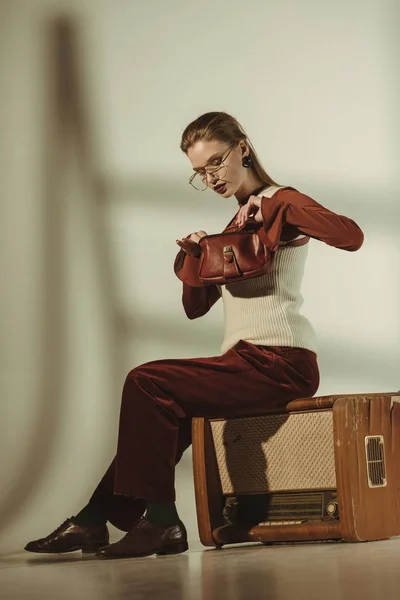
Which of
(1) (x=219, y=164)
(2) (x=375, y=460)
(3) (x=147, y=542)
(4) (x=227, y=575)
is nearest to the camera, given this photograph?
(4) (x=227, y=575)

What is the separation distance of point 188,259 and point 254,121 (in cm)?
130

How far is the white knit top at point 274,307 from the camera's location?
7.72 feet

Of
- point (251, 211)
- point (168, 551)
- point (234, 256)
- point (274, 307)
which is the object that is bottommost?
point (168, 551)

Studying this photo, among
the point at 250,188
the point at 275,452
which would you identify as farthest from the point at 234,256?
the point at 275,452

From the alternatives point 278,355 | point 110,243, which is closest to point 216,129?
point 278,355

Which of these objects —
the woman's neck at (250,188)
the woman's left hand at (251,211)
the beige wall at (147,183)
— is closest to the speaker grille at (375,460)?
the woman's left hand at (251,211)

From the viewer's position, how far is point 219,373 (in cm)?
230

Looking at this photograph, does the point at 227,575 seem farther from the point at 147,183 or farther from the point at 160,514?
the point at 147,183

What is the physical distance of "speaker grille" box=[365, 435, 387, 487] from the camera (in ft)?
7.22

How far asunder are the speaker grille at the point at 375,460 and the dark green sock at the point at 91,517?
0.61m

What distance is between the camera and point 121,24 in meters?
3.66

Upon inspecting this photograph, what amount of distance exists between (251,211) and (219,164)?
→ 0.61ft

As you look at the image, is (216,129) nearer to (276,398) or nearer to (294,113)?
(276,398)

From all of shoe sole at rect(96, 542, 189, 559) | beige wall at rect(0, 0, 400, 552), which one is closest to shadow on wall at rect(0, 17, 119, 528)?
beige wall at rect(0, 0, 400, 552)
